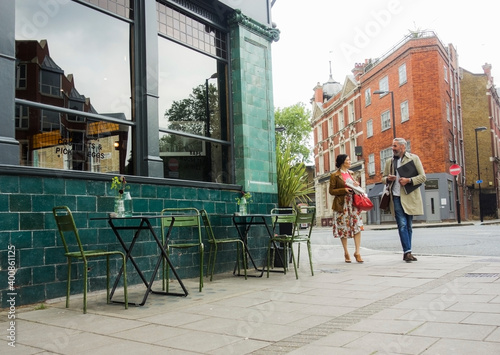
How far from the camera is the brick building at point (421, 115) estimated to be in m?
31.2

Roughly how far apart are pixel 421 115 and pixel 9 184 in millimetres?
30514

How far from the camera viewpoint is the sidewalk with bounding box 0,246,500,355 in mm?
3096

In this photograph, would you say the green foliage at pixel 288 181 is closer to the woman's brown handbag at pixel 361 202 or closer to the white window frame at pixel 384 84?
the woman's brown handbag at pixel 361 202

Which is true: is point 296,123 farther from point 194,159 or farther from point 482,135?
point 194,159

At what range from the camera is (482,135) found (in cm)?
4197

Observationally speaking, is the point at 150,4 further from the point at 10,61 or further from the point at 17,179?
the point at 17,179

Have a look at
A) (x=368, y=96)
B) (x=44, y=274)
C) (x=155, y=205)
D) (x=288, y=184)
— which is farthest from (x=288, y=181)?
(x=368, y=96)

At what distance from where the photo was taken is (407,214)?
25.8 ft

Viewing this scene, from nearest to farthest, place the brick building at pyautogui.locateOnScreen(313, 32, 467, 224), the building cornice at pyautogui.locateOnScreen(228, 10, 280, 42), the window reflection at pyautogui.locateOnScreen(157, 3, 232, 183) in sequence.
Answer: the window reflection at pyautogui.locateOnScreen(157, 3, 232, 183), the building cornice at pyautogui.locateOnScreen(228, 10, 280, 42), the brick building at pyautogui.locateOnScreen(313, 32, 467, 224)

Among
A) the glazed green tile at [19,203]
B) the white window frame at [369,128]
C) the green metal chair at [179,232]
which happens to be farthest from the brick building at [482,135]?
the glazed green tile at [19,203]

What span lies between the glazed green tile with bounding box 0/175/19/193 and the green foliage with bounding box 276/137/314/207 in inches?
201

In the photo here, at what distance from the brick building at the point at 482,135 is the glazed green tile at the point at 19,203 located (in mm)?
40612

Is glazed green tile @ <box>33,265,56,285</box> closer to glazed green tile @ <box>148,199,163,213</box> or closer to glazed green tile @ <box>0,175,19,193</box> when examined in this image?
glazed green tile @ <box>0,175,19,193</box>

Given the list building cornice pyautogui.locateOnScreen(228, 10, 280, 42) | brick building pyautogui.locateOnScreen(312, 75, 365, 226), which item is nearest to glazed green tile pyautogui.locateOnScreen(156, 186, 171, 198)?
building cornice pyautogui.locateOnScreen(228, 10, 280, 42)
